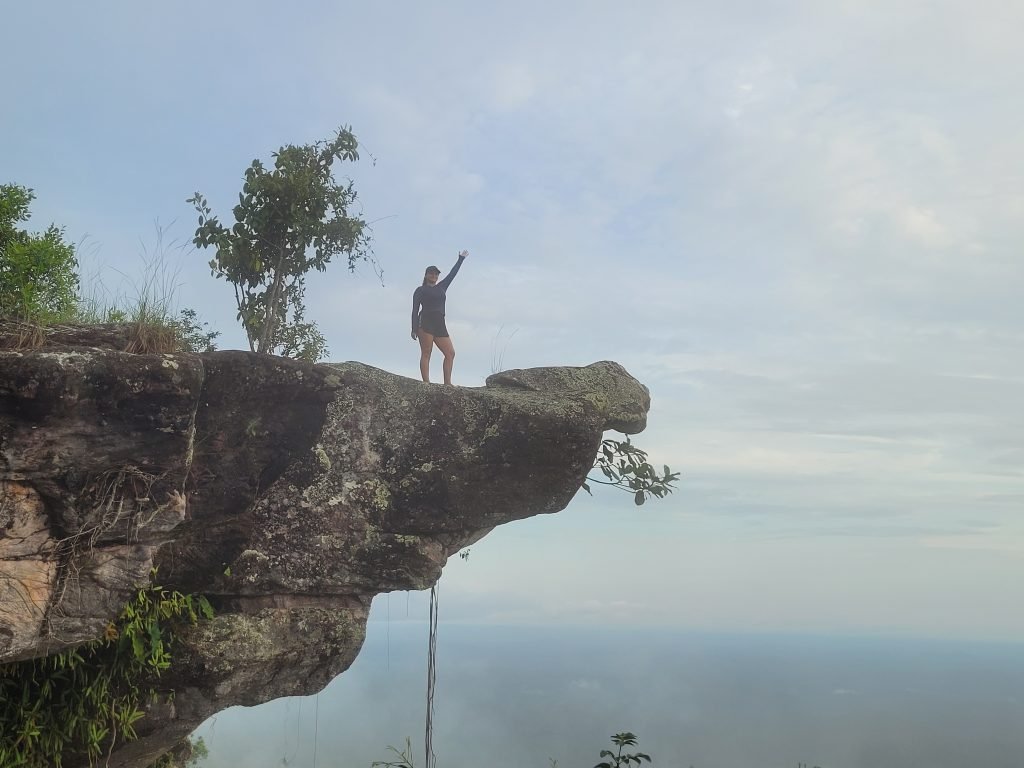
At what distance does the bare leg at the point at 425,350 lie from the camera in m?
11.9

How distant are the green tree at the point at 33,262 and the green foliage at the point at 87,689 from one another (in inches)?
162

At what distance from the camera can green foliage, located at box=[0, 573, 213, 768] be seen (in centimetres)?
837

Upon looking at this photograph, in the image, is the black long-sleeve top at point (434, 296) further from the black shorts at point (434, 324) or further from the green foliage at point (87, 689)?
the green foliage at point (87, 689)

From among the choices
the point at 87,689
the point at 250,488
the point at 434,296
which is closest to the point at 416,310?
the point at 434,296

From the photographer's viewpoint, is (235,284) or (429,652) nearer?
(429,652)

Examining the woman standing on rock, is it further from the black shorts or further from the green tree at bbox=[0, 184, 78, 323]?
the green tree at bbox=[0, 184, 78, 323]

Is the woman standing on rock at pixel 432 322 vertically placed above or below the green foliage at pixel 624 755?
above

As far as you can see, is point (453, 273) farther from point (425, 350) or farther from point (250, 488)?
point (250, 488)

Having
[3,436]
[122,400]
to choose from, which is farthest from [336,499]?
[3,436]

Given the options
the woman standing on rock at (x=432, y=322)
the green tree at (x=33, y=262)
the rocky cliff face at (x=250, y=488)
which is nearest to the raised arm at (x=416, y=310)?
the woman standing on rock at (x=432, y=322)

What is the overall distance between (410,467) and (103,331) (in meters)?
3.83

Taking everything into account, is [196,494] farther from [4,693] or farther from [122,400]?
[4,693]

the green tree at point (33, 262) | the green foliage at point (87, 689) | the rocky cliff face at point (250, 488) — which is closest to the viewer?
the rocky cliff face at point (250, 488)

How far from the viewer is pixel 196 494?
29.9 ft
